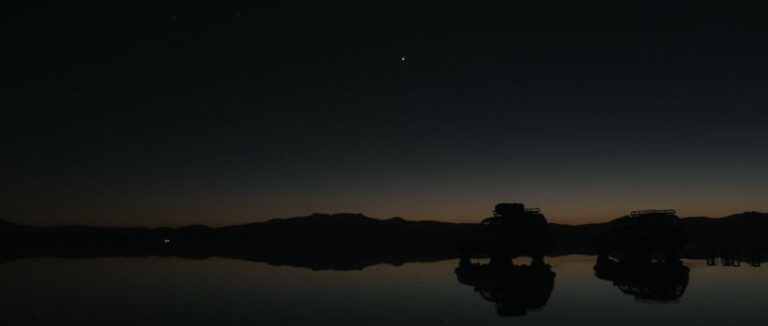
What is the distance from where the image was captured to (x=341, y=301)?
33.8m

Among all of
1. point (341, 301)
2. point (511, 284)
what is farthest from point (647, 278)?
point (341, 301)

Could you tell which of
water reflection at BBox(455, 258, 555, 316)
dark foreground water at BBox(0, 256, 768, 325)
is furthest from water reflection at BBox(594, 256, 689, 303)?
water reflection at BBox(455, 258, 555, 316)

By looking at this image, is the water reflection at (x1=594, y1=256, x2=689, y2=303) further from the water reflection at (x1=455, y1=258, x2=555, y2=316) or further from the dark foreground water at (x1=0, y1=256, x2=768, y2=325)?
the water reflection at (x1=455, y1=258, x2=555, y2=316)

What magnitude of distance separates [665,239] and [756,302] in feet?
55.6

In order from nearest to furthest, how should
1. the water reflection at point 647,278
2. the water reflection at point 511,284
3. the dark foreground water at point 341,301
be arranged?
the dark foreground water at point 341,301
the water reflection at point 511,284
the water reflection at point 647,278

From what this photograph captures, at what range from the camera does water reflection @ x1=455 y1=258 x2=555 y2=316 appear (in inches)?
1217

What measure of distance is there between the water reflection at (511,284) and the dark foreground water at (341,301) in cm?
71

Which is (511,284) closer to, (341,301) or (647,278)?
(647,278)

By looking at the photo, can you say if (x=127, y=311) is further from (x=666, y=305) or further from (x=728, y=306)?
(x=728, y=306)

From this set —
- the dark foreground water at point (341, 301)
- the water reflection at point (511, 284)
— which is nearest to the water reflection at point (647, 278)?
the dark foreground water at point (341, 301)

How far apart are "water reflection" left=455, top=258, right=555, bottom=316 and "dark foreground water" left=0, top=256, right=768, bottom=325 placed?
2.34 ft

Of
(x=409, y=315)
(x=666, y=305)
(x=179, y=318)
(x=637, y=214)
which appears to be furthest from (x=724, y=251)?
(x=179, y=318)

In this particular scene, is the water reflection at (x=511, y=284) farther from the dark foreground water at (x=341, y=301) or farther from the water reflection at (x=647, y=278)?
the water reflection at (x=647, y=278)

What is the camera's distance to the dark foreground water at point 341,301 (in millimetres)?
26719
